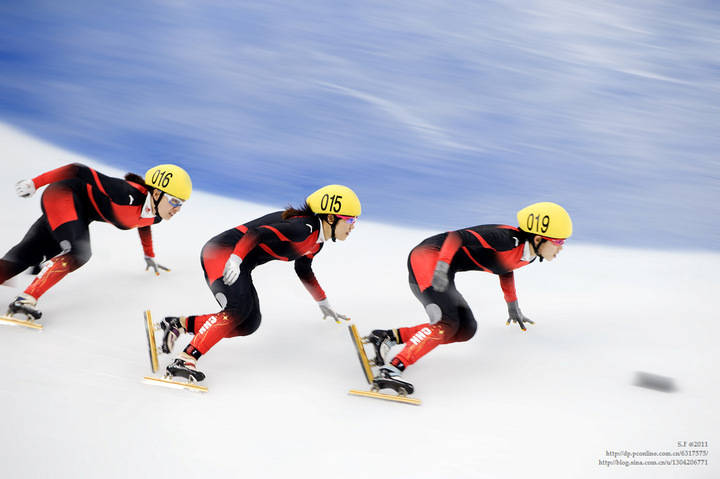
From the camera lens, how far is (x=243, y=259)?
13.4ft

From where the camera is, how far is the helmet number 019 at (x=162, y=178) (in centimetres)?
455

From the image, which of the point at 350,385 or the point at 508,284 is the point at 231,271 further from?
the point at 508,284

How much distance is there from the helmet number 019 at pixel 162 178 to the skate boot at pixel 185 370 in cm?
145

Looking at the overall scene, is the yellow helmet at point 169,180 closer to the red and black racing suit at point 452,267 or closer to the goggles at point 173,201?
the goggles at point 173,201

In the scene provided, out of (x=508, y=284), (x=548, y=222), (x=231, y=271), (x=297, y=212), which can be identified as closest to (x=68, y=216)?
(x=231, y=271)

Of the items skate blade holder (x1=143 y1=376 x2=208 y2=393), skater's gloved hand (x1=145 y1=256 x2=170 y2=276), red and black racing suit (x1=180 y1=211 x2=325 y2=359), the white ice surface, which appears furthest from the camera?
skater's gloved hand (x1=145 y1=256 x2=170 y2=276)

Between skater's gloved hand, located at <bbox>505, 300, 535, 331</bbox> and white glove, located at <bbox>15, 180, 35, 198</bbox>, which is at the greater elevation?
white glove, located at <bbox>15, 180, 35, 198</bbox>

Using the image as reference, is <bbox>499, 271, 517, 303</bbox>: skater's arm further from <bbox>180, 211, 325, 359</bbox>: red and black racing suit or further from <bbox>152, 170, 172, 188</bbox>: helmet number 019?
<bbox>152, 170, 172, 188</bbox>: helmet number 019

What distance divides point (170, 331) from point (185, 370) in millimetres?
442

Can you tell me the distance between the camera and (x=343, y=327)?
4797 millimetres

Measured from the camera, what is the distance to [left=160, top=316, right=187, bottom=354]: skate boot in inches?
158

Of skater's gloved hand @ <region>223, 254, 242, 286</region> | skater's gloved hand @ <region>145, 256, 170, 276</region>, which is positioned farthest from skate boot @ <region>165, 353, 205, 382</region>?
skater's gloved hand @ <region>145, 256, 170, 276</region>

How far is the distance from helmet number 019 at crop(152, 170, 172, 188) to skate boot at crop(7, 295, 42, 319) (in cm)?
120

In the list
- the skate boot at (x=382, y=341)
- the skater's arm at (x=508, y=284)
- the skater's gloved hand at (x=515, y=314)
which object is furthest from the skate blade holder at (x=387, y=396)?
the skater's gloved hand at (x=515, y=314)
